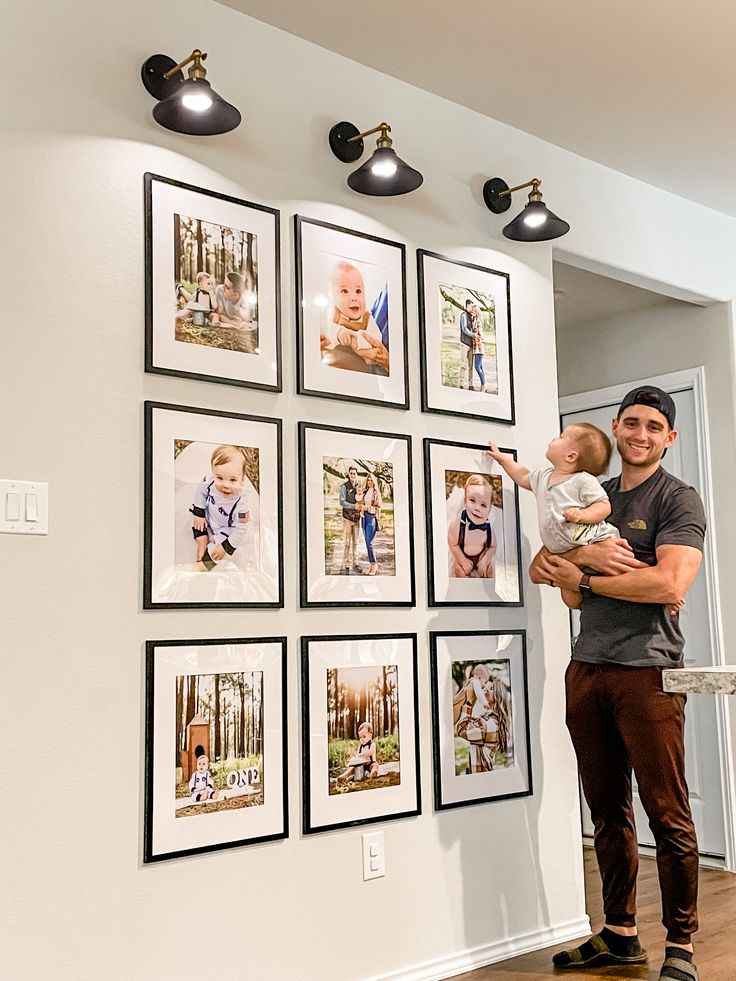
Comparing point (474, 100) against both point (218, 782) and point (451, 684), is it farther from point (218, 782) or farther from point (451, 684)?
point (218, 782)

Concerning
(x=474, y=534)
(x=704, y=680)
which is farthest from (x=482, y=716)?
(x=704, y=680)

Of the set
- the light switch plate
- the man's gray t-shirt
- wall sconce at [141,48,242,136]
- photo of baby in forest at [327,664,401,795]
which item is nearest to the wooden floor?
photo of baby in forest at [327,664,401,795]

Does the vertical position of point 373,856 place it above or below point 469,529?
below

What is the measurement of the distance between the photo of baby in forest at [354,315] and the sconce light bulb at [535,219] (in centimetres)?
56

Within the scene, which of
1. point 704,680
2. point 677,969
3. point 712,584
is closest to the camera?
point 704,680

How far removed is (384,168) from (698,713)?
9.49ft

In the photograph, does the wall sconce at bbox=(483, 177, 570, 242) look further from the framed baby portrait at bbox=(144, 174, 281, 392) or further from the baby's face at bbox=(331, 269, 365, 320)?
the framed baby portrait at bbox=(144, 174, 281, 392)

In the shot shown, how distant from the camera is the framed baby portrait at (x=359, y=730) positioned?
9.24 feet

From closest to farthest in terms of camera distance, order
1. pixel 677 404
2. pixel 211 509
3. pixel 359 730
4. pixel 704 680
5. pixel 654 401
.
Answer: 1. pixel 704 680
2. pixel 211 509
3. pixel 359 730
4. pixel 654 401
5. pixel 677 404

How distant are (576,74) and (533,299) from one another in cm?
74

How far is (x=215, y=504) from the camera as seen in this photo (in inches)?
106

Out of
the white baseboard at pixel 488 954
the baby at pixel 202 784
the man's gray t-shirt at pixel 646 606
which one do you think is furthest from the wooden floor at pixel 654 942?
the baby at pixel 202 784

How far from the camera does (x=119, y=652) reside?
249cm

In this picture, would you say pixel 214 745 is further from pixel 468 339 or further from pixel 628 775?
pixel 468 339
